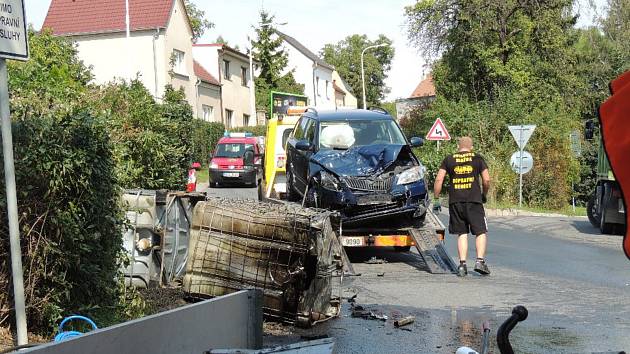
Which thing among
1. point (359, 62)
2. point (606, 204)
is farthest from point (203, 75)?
point (359, 62)

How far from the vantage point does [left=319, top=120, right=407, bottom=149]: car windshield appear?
12328mm

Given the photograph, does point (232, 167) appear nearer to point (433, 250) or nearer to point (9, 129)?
point (433, 250)

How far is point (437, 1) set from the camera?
34.8 metres

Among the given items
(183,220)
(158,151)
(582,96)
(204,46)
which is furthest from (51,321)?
(204,46)

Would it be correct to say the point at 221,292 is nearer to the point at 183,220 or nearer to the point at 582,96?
the point at 183,220

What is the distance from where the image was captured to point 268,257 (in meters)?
6.93

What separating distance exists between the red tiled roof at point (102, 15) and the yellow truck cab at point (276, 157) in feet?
77.7

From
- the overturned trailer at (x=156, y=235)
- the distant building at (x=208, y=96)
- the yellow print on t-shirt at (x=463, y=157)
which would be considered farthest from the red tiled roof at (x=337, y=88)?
the overturned trailer at (x=156, y=235)

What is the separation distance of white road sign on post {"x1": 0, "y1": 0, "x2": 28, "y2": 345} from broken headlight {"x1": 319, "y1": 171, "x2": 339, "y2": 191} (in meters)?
6.50

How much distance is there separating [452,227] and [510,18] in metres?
25.5

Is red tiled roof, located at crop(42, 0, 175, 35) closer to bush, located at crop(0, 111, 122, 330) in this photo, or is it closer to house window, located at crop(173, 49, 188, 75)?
house window, located at crop(173, 49, 188, 75)

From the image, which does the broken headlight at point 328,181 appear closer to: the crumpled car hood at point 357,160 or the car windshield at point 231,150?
the crumpled car hood at point 357,160

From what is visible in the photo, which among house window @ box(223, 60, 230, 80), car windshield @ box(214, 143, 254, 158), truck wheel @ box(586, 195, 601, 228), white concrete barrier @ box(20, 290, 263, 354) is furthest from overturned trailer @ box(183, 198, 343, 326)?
house window @ box(223, 60, 230, 80)

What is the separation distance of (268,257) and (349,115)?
636 centimetres
